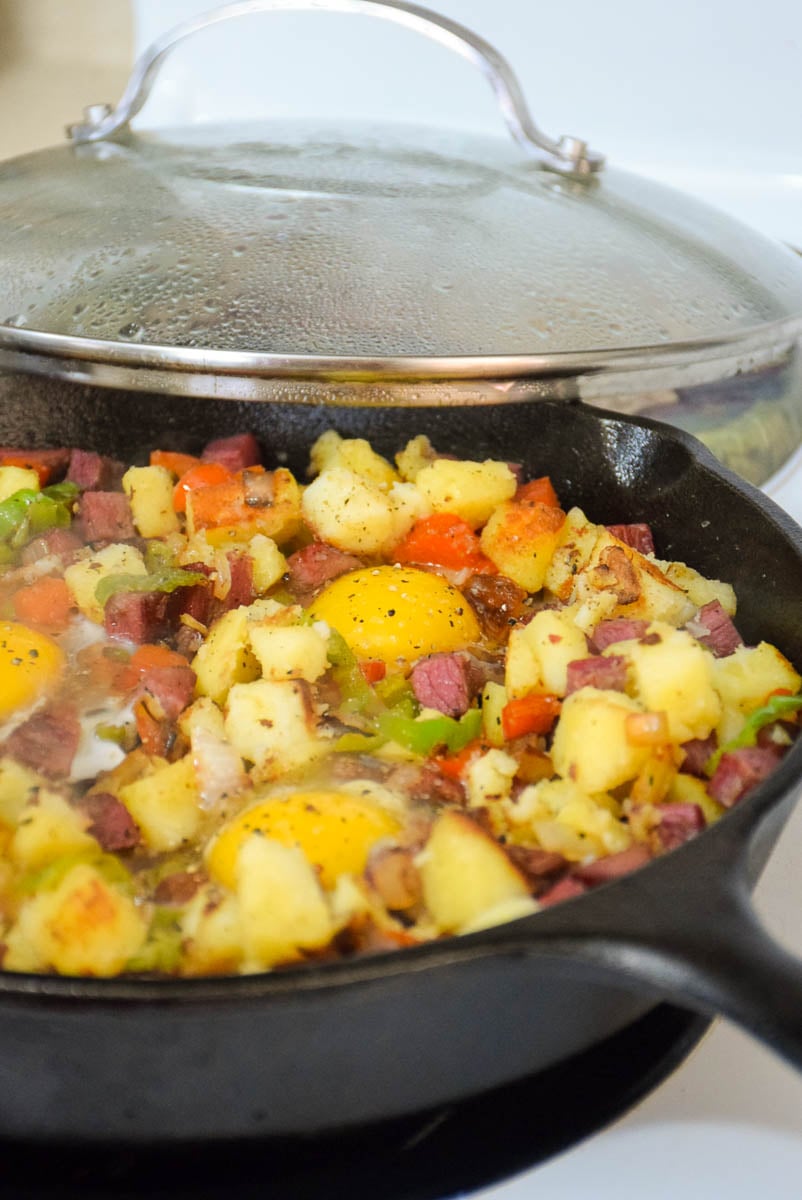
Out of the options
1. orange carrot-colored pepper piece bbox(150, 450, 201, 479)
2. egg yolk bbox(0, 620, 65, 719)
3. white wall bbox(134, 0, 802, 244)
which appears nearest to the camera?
egg yolk bbox(0, 620, 65, 719)

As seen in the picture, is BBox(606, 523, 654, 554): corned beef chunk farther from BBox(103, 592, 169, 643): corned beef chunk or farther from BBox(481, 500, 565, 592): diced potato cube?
BBox(103, 592, 169, 643): corned beef chunk

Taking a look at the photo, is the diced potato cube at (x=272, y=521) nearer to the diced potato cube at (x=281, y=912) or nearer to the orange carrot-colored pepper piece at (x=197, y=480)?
the orange carrot-colored pepper piece at (x=197, y=480)

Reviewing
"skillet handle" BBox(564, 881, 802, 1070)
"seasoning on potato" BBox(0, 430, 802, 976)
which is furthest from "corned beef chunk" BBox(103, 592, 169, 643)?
"skillet handle" BBox(564, 881, 802, 1070)

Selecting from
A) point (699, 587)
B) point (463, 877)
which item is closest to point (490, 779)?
point (463, 877)

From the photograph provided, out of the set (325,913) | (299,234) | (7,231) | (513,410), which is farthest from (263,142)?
(325,913)

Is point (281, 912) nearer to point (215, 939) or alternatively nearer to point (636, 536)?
point (215, 939)

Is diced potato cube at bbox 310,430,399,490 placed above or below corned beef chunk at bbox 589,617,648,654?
below
